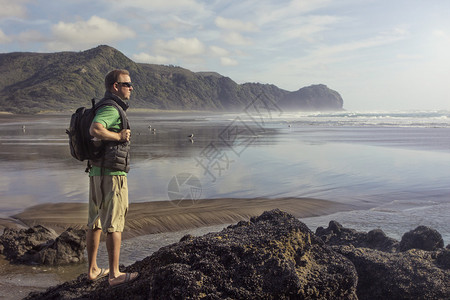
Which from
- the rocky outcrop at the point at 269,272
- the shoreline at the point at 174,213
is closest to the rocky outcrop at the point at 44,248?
the shoreline at the point at 174,213

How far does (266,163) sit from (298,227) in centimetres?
1041

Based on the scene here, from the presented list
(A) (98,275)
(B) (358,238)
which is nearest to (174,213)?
(B) (358,238)

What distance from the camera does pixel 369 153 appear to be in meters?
17.2

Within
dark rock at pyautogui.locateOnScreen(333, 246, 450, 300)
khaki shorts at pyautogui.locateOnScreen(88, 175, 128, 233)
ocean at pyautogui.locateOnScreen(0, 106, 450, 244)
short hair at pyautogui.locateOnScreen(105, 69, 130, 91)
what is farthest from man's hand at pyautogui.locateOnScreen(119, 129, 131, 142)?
ocean at pyautogui.locateOnScreen(0, 106, 450, 244)

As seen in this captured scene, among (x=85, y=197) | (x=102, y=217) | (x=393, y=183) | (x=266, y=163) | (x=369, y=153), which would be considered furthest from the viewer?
(x=369, y=153)

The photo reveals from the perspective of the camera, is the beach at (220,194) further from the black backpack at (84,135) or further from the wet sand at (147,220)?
the black backpack at (84,135)

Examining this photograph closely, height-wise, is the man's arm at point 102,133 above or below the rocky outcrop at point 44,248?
above

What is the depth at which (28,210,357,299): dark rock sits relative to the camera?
115 inches

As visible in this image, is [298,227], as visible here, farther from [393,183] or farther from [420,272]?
[393,183]

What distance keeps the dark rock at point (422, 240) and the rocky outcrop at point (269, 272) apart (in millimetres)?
790

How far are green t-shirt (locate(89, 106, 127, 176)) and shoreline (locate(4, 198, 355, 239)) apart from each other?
3241 millimetres

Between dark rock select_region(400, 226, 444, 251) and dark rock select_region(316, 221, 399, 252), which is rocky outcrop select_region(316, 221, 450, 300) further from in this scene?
dark rock select_region(316, 221, 399, 252)

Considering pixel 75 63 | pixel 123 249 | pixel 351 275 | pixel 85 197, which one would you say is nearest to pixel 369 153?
pixel 85 197

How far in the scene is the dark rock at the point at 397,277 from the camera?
384 cm
